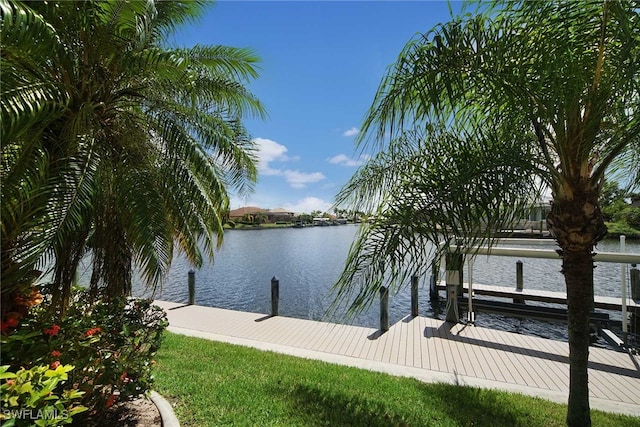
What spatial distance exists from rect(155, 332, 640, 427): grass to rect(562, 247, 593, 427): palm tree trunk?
0.31 m

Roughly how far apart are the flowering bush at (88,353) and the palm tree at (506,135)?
2294 mm

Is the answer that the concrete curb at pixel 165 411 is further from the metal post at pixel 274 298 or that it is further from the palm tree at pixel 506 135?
the metal post at pixel 274 298

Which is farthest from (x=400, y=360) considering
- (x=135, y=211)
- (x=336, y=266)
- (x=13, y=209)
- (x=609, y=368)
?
(x=336, y=266)

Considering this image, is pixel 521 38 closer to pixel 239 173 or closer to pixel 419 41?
pixel 419 41

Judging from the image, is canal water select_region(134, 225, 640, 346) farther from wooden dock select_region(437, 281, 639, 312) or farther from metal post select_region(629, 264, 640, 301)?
metal post select_region(629, 264, 640, 301)

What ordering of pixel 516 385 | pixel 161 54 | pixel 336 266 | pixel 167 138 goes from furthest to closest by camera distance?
pixel 336 266
pixel 516 385
pixel 167 138
pixel 161 54

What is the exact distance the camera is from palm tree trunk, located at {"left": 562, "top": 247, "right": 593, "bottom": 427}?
391 cm

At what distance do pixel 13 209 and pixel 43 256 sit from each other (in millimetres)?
516

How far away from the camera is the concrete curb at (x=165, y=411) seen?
368 centimetres

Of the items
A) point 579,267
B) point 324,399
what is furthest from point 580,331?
point 324,399

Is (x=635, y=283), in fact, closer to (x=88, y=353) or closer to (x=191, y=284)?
(x=88, y=353)

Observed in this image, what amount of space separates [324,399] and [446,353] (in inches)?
132

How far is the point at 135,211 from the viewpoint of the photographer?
3.97 meters

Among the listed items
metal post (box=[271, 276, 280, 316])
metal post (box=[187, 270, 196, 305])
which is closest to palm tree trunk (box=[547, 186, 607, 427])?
metal post (box=[271, 276, 280, 316])
